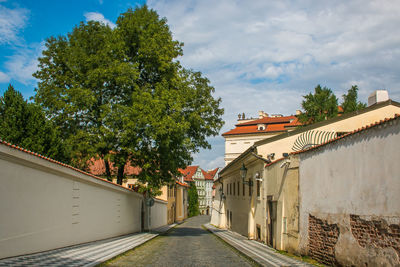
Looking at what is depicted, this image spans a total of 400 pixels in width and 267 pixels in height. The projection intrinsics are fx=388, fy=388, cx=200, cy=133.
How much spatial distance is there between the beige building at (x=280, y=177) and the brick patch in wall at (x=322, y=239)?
3.24ft

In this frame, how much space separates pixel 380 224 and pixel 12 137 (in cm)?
2195

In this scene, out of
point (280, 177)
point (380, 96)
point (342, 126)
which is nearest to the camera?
point (280, 177)

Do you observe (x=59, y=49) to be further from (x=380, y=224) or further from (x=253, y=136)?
(x=253, y=136)

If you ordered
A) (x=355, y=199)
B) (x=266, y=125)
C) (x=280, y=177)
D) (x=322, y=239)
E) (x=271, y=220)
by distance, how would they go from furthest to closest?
(x=266, y=125)
(x=271, y=220)
(x=280, y=177)
(x=322, y=239)
(x=355, y=199)

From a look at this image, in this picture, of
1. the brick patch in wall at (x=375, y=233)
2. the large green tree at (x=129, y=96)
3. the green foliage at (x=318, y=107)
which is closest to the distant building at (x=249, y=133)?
the green foliage at (x=318, y=107)

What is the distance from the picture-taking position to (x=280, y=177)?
14727mm

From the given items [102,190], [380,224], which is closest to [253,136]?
[102,190]

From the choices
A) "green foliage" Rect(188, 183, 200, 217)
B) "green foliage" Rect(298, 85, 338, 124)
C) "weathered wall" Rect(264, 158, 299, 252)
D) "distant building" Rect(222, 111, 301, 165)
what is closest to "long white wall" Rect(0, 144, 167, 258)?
"weathered wall" Rect(264, 158, 299, 252)

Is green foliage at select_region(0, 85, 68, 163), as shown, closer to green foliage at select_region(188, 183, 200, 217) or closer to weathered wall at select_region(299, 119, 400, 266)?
weathered wall at select_region(299, 119, 400, 266)

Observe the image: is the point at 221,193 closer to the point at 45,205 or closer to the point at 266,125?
the point at 266,125

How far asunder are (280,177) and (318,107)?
26.9 meters

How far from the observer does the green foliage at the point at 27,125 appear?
2378 centimetres

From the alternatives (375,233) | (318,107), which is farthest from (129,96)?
(318,107)

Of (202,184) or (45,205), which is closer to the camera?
(45,205)
